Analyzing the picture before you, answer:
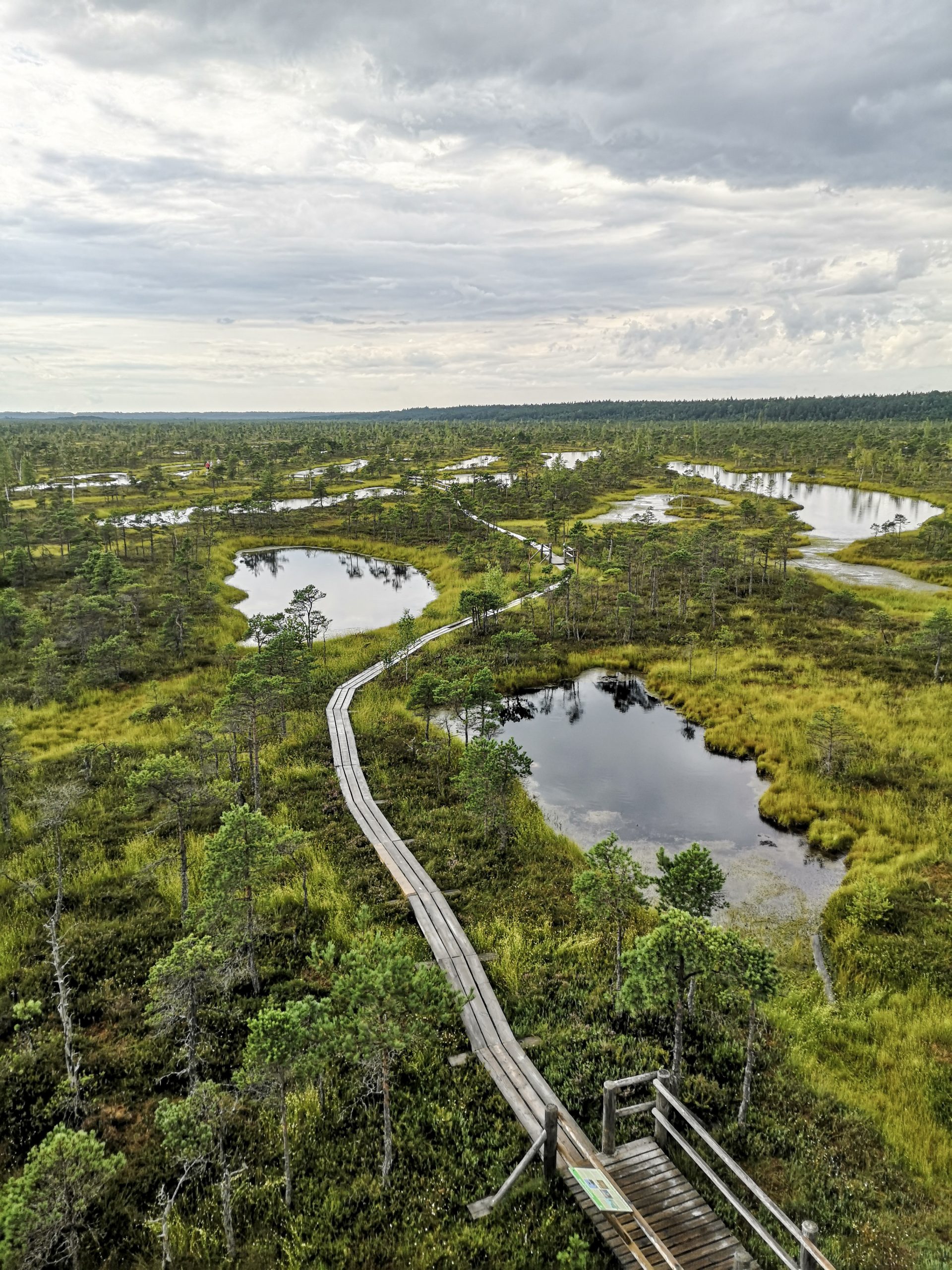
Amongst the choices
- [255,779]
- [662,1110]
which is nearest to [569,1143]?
[662,1110]

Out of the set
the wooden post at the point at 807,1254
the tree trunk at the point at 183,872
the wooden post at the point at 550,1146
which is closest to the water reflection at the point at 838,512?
the tree trunk at the point at 183,872

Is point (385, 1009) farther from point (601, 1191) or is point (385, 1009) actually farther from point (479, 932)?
point (479, 932)

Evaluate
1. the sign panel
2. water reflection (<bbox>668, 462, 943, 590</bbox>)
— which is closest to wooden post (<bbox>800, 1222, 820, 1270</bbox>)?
the sign panel

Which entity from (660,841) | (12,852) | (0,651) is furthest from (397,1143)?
(0,651)

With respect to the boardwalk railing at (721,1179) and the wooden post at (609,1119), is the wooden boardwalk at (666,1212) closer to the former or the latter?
the wooden post at (609,1119)

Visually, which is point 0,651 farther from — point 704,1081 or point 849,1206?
point 849,1206

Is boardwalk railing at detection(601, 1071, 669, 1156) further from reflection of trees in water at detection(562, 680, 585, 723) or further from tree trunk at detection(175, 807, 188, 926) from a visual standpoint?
reflection of trees in water at detection(562, 680, 585, 723)

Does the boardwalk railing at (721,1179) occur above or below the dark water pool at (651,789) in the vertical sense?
above
